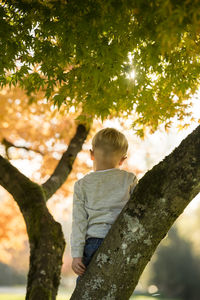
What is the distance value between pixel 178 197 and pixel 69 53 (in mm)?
1348

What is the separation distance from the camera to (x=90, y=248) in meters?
2.37

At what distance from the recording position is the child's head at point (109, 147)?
99.2 inches

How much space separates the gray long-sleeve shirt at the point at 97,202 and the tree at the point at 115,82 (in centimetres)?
28

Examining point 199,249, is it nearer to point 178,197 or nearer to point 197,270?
point 197,270

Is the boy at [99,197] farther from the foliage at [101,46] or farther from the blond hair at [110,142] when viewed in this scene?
the foliage at [101,46]

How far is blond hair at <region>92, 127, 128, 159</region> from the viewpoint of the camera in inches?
99.1

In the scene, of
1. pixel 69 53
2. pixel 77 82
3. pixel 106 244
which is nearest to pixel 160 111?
pixel 77 82

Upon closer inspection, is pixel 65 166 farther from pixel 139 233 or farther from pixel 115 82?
pixel 139 233

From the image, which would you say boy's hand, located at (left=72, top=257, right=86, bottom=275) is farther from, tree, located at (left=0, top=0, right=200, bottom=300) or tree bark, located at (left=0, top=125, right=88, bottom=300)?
tree bark, located at (left=0, top=125, right=88, bottom=300)

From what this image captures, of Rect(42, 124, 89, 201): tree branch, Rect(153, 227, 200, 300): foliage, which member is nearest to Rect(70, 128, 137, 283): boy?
Rect(42, 124, 89, 201): tree branch

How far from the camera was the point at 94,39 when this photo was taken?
2211mm

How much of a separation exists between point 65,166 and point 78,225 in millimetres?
2458

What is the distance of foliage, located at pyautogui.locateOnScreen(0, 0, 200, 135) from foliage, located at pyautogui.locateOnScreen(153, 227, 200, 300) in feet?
54.6

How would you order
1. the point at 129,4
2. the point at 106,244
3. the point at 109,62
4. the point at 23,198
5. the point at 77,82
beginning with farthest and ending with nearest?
the point at 23,198
the point at 77,82
the point at 109,62
the point at 106,244
the point at 129,4
